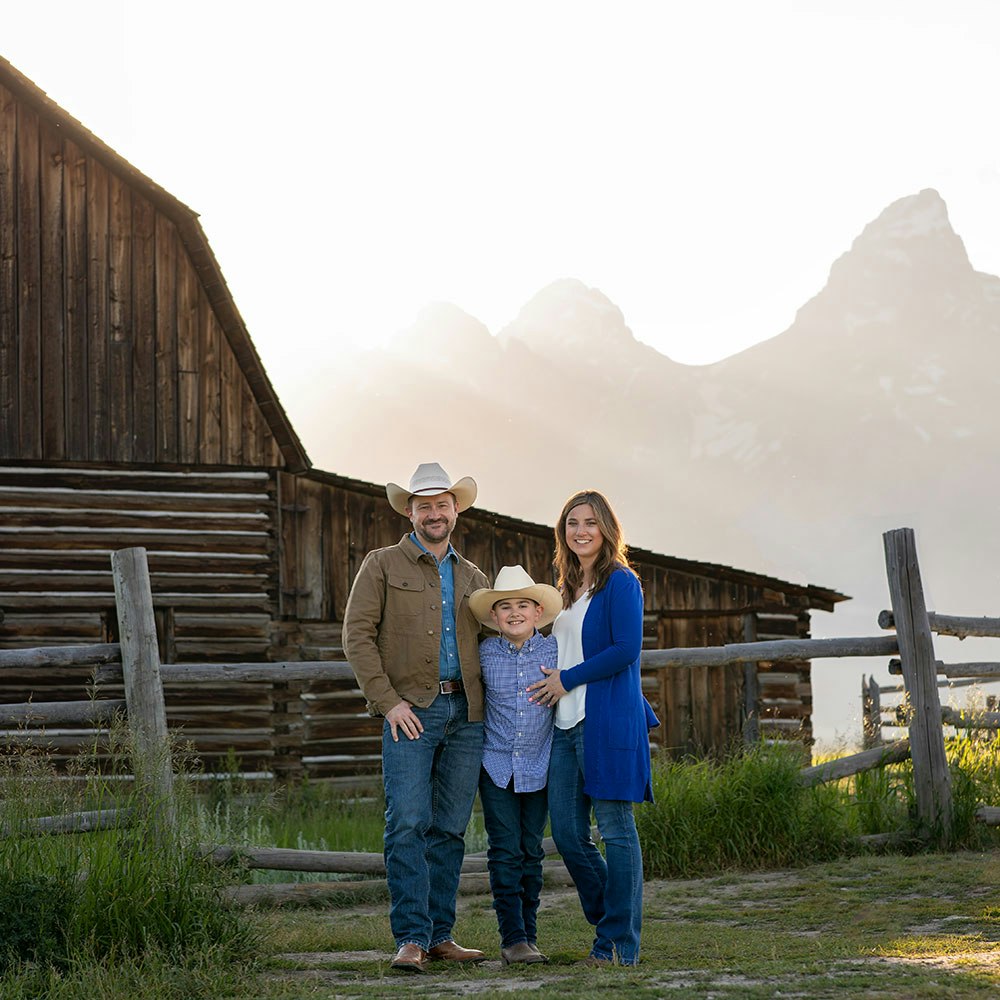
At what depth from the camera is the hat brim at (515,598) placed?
5.27 metres

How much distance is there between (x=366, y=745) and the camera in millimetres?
13953

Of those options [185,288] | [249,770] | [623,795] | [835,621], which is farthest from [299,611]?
[835,621]

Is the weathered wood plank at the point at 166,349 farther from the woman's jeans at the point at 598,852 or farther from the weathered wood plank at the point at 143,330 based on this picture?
the woman's jeans at the point at 598,852

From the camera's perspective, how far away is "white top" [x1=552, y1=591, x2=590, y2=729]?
5152mm

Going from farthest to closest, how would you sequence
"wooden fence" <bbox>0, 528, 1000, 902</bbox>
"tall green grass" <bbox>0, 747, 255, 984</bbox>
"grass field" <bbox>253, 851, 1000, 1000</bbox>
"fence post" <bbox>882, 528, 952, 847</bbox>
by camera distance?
"fence post" <bbox>882, 528, 952, 847</bbox>
"wooden fence" <bbox>0, 528, 1000, 902</bbox>
"tall green grass" <bbox>0, 747, 255, 984</bbox>
"grass field" <bbox>253, 851, 1000, 1000</bbox>

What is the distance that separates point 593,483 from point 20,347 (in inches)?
5837

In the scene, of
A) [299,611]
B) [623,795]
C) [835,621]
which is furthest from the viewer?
[835,621]

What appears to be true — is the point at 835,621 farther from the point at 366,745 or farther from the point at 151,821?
the point at 151,821

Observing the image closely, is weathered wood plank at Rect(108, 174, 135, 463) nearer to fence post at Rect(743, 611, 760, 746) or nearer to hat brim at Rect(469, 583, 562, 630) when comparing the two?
fence post at Rect(743, 611, 760, 746)

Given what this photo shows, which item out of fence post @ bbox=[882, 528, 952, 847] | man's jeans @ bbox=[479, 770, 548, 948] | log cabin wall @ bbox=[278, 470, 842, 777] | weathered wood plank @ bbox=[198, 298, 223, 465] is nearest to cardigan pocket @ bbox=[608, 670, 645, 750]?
man's jeans @ bbox=[479, 770, 548, 948]

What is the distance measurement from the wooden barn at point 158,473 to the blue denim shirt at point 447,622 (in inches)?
287

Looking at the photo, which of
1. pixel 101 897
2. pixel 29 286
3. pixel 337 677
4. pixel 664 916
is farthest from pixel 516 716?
pixel 29 286

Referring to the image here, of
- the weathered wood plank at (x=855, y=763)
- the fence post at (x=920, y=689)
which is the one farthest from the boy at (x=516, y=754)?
the fence post at (x=920, y=689)

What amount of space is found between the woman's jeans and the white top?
4cm
